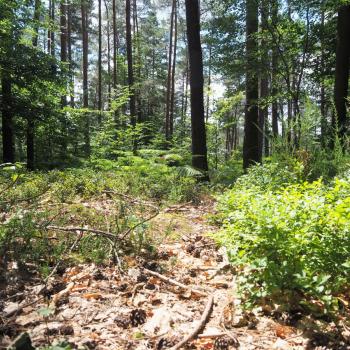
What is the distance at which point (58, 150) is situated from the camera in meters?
13.4

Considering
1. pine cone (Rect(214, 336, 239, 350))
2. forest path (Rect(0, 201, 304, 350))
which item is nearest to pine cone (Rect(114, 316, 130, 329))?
forest path (Rect(0, 201, 304, 350))

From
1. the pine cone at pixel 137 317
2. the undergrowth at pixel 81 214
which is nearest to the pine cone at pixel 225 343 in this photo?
the pine cone at pixel 137 317

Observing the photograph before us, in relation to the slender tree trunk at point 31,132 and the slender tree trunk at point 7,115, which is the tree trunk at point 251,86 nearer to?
the slender tree trunk at point 31,132

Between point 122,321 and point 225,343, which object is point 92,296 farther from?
point 225,343

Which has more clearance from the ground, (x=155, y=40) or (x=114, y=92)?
(x=155, y=40)

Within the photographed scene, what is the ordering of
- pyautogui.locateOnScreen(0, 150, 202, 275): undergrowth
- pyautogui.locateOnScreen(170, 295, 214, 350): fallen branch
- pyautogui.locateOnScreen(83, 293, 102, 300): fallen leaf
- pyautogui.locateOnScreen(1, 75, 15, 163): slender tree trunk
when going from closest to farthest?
pyautogui.locateOnScreen(170, 295, 214, 350): fallen branch
pyautogui.locateOnScreen(83, 293, 102, 300): fallen leaf
pyautogui.locateOnScreen(0, 150, 202, 275): undergrowth
pyautogui.locateOnScreen(1, 75, 15, 163): slender tree trunk

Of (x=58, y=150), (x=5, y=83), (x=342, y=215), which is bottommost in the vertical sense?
(x=342, y=215)

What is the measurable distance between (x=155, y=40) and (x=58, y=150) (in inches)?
923

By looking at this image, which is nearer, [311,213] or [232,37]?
[311,213]

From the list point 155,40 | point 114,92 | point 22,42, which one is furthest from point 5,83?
point 155,40

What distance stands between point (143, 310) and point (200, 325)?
16.2 inches

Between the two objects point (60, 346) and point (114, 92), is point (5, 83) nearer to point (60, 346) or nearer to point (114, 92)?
point (114, 92)

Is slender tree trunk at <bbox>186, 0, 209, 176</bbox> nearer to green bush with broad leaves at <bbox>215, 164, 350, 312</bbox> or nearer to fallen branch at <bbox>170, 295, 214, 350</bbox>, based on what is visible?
green bush with broad leaves at <bbox>215, 164, 350, 312</bbox>

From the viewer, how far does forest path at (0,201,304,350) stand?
2.04 m
